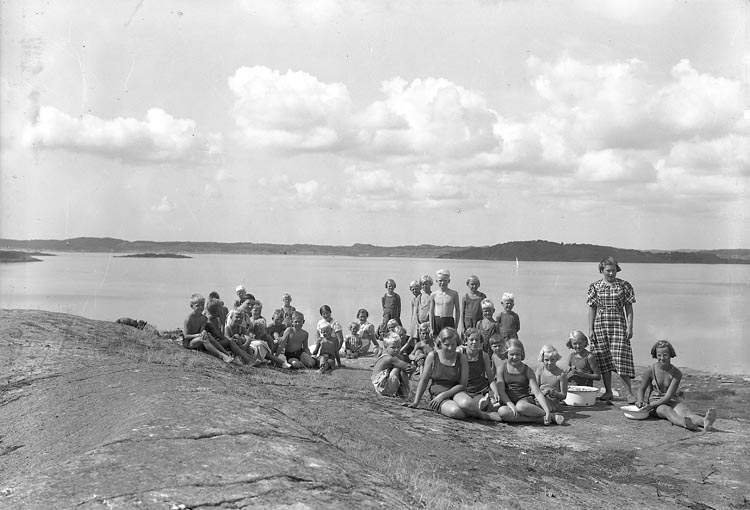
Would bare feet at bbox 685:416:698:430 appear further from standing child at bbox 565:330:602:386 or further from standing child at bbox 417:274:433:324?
standing child at bbox 417:274:433:324

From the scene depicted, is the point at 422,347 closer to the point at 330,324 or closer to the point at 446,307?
the point at 446,307

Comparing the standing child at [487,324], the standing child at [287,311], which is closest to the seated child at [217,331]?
the standing child at [287,311]

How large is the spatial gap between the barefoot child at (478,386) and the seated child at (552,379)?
2.47ft

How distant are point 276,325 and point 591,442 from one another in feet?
19.9

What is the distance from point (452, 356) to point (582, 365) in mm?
2056

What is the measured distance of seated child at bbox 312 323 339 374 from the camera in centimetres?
1073

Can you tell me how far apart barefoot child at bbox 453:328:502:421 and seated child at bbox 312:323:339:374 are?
10.5 feet

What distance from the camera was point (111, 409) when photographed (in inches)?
231

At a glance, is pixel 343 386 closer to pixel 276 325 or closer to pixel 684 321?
pixel 276 325

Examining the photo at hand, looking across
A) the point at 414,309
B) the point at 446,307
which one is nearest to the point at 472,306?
the point at 446,307

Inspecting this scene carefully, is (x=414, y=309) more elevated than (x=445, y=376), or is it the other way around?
(x=414, y=309)

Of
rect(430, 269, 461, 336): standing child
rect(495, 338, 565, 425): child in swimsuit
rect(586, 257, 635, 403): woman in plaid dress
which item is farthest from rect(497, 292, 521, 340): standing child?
rect(495, 338, 565, 425): child in swimsuit

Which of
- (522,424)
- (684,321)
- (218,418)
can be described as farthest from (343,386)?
(684,321)

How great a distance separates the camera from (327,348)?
10867 mm
